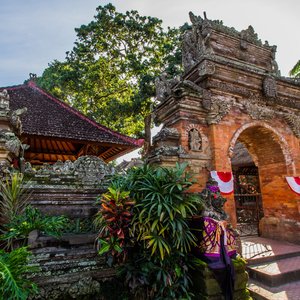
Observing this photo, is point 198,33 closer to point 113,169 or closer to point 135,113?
point 113,169

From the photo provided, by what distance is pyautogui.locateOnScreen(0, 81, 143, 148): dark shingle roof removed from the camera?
7.63 m

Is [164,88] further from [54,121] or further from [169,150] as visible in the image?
[54,121]

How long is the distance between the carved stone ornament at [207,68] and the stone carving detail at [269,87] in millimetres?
1974

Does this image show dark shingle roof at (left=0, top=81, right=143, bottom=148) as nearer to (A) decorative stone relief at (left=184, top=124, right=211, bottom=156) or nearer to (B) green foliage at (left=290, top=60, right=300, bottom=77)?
(A) decorative stone relief at (left=184, top=124, right=211, bottom=156)

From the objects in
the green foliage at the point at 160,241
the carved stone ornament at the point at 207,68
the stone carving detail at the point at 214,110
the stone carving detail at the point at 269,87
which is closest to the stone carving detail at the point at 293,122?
the stone carving detail at the point at 269,87

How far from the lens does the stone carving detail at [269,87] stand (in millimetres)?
7121

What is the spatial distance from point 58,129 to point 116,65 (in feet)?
27.7

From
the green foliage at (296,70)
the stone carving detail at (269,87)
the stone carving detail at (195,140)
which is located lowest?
the stone carving detail at (195,140)

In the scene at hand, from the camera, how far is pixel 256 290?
4.35m

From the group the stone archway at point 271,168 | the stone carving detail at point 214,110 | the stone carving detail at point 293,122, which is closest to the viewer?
the stone carving detail at point 214,110

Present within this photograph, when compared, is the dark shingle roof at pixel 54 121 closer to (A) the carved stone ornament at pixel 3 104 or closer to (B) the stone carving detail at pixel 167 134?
(B) the stone carving detail at pixel 167 134

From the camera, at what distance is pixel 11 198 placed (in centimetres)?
374

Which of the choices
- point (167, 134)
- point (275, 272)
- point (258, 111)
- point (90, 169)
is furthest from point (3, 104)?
point (258, 111)

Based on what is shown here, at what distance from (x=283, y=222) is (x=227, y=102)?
4151mm
